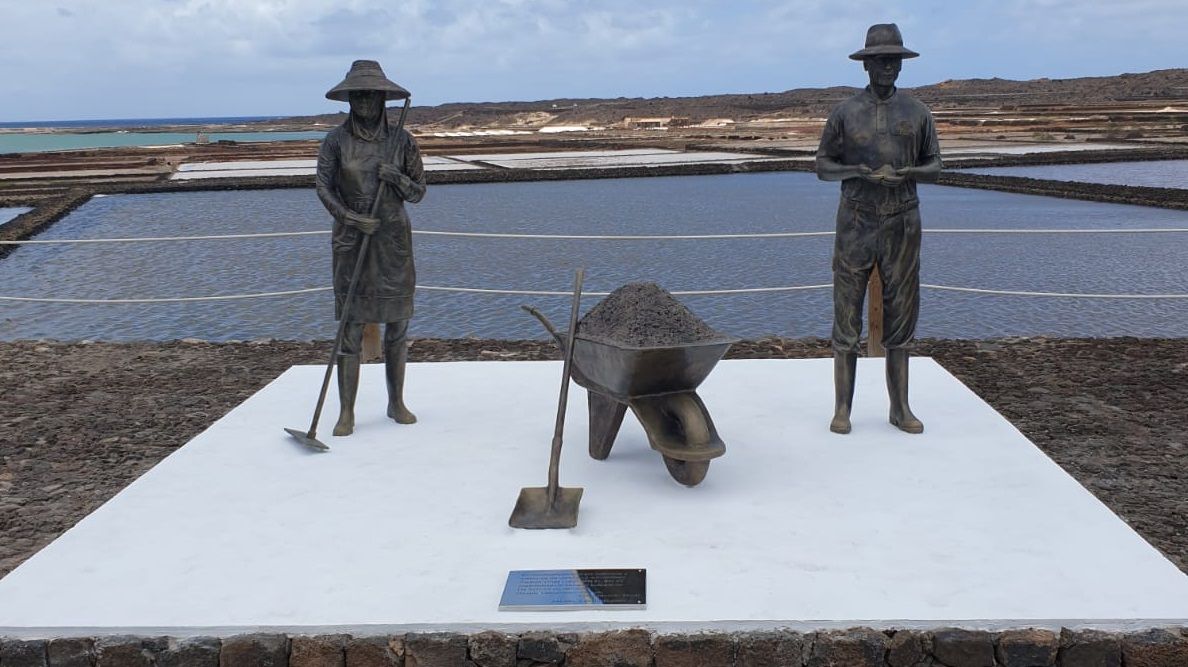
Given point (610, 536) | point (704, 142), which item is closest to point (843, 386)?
point (610, 536)

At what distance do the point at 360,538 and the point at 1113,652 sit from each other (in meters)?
2.50

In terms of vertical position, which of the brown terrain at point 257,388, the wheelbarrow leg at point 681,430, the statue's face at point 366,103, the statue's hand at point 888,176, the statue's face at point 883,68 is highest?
the statue's face at point 883,68

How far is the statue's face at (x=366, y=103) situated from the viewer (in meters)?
4.83

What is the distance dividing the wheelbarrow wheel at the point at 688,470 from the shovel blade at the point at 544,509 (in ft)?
1.43

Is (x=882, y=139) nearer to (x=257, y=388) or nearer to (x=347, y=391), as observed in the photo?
(x=347, y=391)

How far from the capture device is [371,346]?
23.6ft

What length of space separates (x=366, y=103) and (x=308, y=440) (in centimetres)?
159

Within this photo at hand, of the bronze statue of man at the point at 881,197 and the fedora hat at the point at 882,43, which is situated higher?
the fedora hat at the point at 882,43

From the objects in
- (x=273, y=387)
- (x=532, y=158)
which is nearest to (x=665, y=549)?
(x=273, y=387)

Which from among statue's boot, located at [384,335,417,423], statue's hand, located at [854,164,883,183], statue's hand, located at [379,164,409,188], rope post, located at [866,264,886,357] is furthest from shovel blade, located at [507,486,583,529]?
rope post, located at [866,264,886,357]

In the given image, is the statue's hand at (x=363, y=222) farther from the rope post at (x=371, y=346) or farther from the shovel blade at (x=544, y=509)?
the rope post at (x=371, y=346)

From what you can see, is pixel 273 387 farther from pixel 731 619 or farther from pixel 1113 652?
pixel 1113 652

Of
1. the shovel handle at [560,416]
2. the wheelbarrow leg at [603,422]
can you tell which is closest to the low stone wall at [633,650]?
the shovel handle at [560,416]

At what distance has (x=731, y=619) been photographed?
10.2 ft
